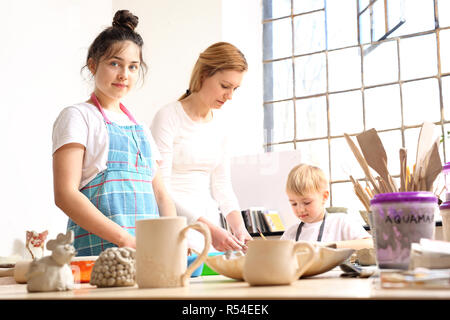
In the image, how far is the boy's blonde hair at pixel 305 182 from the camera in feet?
8.29

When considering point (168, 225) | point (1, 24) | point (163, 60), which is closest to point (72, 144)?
point (168, 225)

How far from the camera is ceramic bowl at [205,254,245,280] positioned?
875 mm

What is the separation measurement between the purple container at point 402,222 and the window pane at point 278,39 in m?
4.21

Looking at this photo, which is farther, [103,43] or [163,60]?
[163,60]

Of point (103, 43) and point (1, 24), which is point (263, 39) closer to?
point (1, 24)

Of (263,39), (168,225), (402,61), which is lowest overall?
(168,225)

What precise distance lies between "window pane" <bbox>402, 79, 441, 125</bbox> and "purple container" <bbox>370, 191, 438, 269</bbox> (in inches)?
141

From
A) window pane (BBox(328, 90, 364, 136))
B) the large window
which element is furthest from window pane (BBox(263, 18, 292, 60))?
window pane (BBox(328, 90, 364, 136))

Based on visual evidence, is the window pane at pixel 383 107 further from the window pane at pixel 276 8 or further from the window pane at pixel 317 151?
the window pane at pixel 276 8

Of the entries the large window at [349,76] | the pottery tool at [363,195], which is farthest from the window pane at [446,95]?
the pottery tool at [363,195]

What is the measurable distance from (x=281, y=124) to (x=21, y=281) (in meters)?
3.94

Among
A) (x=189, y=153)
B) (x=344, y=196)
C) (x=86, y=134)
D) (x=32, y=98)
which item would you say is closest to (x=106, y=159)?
(x=86, y=134)

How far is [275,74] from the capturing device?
4973 mm

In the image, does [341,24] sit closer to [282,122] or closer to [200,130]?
[282,122]
